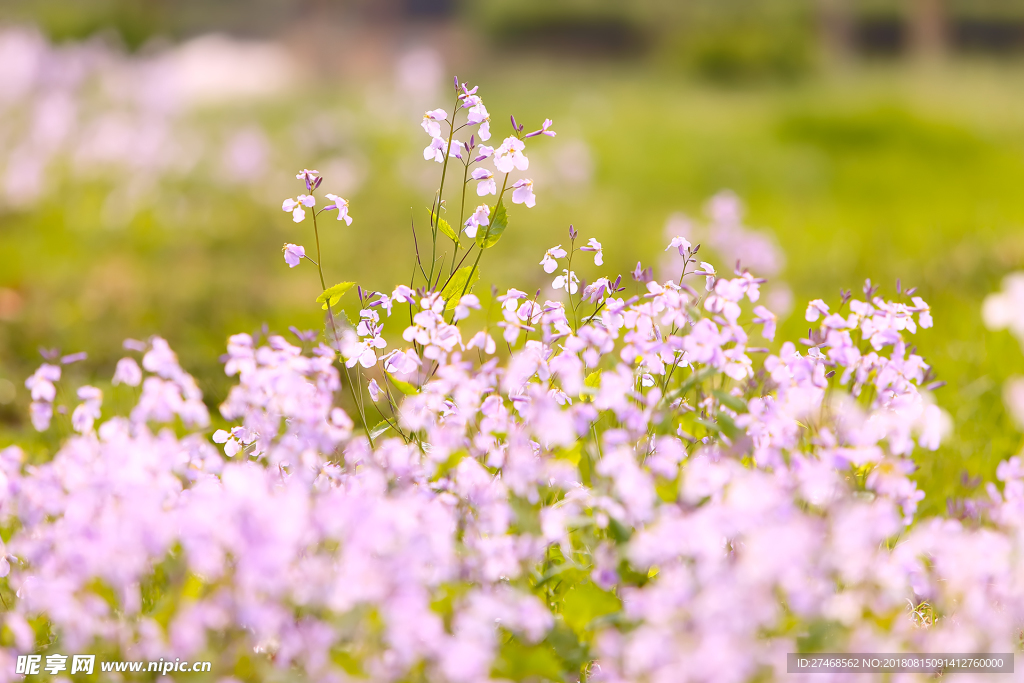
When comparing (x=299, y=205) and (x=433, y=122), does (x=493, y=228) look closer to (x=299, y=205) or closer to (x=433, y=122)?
(x=433, y=122)

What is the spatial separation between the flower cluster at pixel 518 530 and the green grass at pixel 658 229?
3.80 ft

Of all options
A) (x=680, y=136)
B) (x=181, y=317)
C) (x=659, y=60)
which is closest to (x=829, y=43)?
(x=659, y=60)

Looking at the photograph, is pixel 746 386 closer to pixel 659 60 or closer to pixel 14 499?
pixel 14 499

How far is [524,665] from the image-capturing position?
171cm

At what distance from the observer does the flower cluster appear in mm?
1456

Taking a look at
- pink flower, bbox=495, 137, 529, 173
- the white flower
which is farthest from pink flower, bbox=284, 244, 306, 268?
the white flower

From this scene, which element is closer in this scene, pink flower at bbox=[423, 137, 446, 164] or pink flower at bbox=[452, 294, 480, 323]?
pink flower at bbox=[452, 294, 480, 323]

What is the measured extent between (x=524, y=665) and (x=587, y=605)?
246mm

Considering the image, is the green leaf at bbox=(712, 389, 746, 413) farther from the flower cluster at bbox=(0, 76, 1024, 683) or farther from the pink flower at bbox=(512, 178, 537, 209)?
the pink flower at bbox=(512, 178, 537, 209)

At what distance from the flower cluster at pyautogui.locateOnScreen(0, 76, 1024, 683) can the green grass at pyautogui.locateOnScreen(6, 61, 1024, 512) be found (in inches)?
45.5

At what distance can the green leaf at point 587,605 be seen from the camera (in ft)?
6.25

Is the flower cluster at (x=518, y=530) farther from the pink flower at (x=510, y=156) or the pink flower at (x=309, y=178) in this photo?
the pink flower at (x=510, y=156)

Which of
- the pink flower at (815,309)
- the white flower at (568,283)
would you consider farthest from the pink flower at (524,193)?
the pink flower at (815,309)

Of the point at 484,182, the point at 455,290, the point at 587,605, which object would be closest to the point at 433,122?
the point at 484,182
